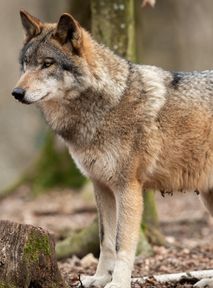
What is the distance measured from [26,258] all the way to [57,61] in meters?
2.00

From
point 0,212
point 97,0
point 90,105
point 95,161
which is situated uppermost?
point 97,0

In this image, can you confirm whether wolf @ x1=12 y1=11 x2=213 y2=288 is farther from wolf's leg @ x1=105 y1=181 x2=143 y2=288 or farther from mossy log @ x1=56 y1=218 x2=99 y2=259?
mossy log @ x1=56 y1=218 x2=99 y2=259

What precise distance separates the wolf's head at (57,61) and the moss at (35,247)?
1413mm

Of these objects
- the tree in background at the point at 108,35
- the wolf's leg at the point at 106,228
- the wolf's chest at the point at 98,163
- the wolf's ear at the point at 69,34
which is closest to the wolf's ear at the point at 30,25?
the wolf's ear at the point at 69,34

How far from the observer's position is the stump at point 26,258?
532cm

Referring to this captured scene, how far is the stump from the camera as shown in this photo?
5316 millimetres

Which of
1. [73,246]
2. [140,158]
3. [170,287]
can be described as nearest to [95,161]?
[140,158]

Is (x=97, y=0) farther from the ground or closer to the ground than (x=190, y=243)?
farther from the ground

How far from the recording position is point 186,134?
692 centimetres

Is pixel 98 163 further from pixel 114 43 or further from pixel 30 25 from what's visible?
pixel 114 43

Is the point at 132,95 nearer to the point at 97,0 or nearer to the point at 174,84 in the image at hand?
the point at 174,84

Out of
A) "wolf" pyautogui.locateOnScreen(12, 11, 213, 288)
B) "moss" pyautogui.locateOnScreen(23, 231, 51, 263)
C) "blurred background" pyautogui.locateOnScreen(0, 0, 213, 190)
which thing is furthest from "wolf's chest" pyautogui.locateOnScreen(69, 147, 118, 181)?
"blurred background" pyautogui.locateOnScreen(0, 0, 213, 190)

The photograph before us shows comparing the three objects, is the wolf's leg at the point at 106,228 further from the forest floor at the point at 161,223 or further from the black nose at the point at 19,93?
the black nose at the point at 19,93

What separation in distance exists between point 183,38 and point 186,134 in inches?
733
